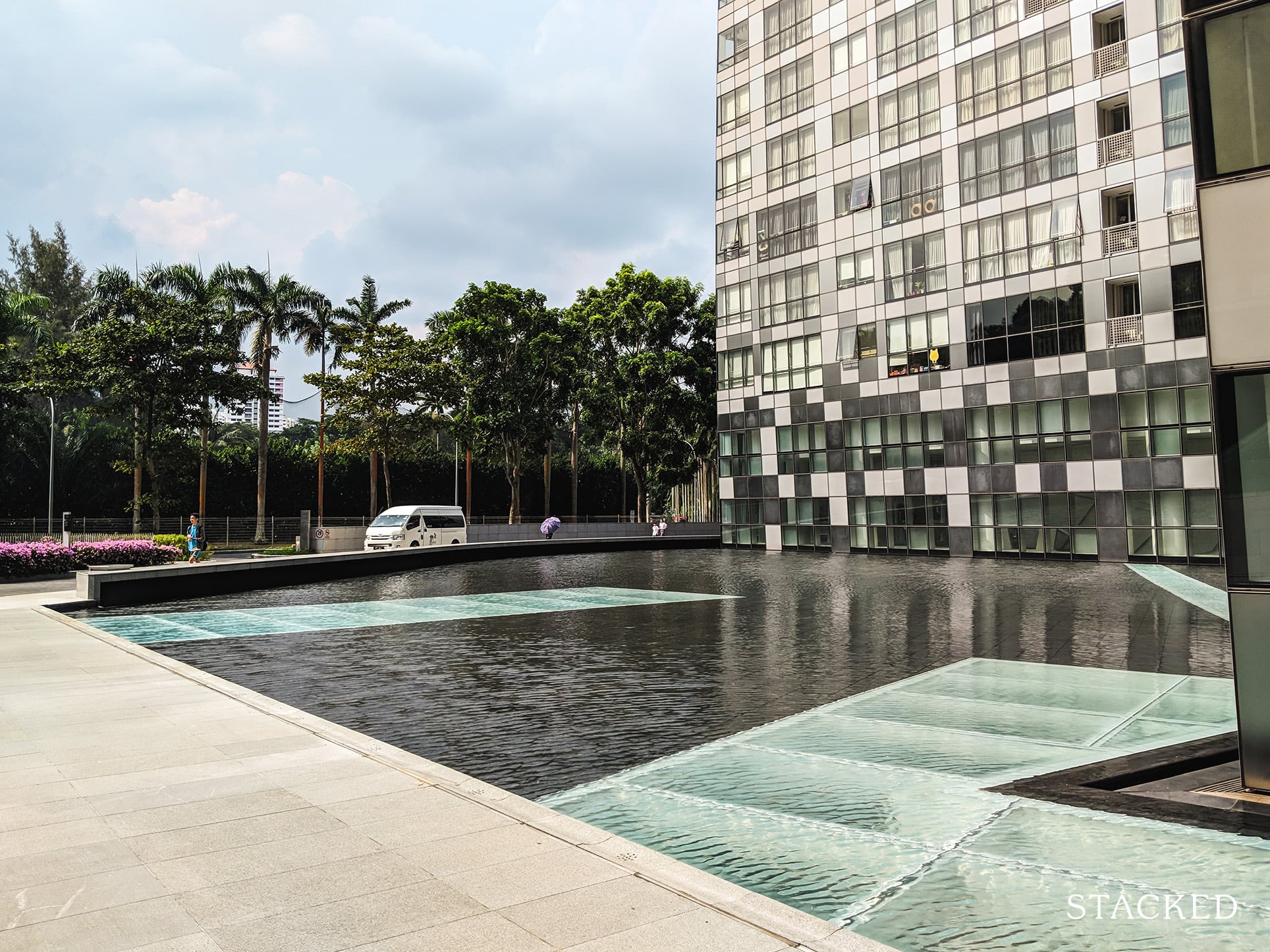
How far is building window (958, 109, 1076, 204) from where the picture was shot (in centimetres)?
3519

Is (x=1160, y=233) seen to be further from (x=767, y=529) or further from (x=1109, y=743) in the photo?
(x=1109, y=743)

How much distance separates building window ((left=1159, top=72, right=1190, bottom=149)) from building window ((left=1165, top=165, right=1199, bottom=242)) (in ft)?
3.54

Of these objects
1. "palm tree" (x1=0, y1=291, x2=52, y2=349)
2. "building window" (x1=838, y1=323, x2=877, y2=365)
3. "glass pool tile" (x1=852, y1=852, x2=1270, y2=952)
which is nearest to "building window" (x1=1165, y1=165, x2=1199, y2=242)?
"building window" (x1=838, y1=323, x2=877, y2=365)

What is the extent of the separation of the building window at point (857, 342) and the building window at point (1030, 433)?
19.7 feet

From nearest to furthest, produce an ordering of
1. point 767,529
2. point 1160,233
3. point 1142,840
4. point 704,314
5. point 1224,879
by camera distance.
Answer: point 1224,879, point 1142,840, point 1160,233, point 767,529, point 704,314

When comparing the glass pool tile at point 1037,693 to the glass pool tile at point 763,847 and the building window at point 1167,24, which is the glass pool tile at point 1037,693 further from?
the building window at point 1167,24

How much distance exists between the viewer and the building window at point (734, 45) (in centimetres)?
4922

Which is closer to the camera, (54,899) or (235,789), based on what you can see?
(54,899)

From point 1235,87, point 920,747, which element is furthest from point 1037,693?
point 1235,87

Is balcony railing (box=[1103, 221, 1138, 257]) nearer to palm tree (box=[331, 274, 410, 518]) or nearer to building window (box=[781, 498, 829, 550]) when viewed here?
building window (box=[781, 498, 829, 550])

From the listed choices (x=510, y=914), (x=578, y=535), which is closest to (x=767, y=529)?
(x=578, y=535)

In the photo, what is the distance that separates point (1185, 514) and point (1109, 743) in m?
30.1

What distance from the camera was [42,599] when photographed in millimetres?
18797

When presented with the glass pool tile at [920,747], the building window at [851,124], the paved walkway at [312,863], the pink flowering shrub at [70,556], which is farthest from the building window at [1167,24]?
the pink flowering shrub at [70,556]
